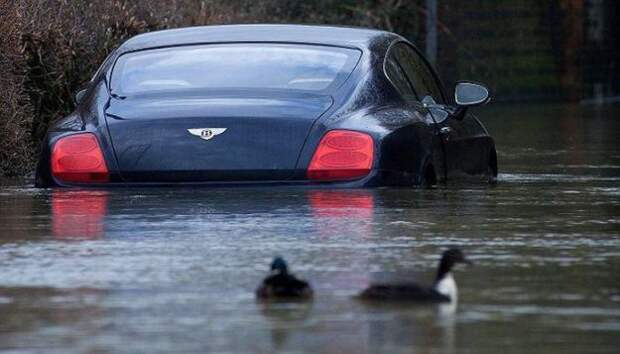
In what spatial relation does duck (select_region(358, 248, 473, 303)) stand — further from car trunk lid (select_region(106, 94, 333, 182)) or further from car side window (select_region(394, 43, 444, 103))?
car side window (select_region(394, 43, 444, 103))

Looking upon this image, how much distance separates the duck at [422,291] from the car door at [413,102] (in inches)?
169

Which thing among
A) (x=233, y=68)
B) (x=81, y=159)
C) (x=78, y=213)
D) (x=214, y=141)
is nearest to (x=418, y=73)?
(x=233, y=68)

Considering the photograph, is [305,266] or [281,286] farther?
[305,266]

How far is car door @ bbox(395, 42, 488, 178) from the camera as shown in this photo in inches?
453

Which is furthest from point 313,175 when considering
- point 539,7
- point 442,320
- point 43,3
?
point 539,7

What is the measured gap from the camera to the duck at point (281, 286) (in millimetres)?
6594

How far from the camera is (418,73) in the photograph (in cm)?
1223

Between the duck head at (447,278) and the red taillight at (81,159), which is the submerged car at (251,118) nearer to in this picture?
the red taillight at (81,159)

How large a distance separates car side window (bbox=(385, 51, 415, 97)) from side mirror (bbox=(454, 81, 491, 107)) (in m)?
0.36

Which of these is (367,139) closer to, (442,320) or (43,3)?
(442,320)

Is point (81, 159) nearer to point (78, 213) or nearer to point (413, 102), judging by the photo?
point (78, 213)

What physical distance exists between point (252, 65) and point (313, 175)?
3.42 feet

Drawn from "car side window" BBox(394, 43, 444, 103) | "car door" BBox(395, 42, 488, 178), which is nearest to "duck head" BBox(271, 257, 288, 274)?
"car door" BBox(395, 42, 488, 178)

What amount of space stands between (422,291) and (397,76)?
485 centimetres
